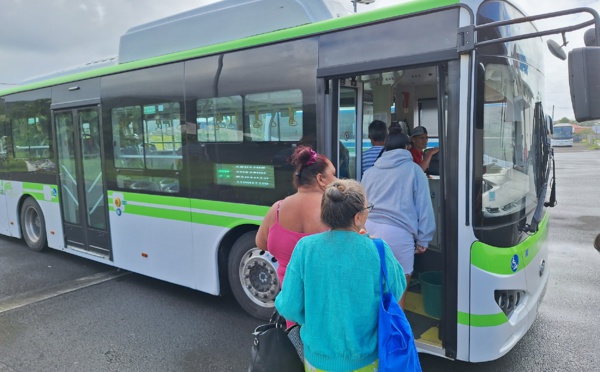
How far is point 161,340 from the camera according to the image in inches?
182

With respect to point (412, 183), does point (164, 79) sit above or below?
above

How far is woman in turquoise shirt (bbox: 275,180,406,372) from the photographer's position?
7.01 ft

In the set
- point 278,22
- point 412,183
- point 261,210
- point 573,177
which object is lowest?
point 573,177

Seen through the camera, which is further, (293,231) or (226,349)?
(226,349)

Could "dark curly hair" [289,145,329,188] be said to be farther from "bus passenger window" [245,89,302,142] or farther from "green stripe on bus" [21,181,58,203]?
"green stripe on bus" [21,181,58,203]

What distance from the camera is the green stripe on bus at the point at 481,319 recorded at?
3355 mm

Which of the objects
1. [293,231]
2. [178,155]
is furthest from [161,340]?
[293,231]

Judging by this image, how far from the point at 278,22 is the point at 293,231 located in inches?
100

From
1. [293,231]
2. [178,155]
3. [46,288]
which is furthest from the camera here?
[46,288]

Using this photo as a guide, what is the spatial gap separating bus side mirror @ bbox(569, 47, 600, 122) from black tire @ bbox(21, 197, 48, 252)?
782cm

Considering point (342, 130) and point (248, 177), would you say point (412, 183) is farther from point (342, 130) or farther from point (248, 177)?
point (248, 177)

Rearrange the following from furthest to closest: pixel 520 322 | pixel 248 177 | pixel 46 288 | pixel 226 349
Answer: pixel 46 288
pixel 248 177
pixel 226 349
pixel 520 322

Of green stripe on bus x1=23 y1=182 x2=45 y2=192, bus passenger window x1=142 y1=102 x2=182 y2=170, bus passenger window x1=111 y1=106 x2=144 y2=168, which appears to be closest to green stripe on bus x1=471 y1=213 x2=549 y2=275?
bus passenger window x1=142 y1=102 x2=182 y2=170

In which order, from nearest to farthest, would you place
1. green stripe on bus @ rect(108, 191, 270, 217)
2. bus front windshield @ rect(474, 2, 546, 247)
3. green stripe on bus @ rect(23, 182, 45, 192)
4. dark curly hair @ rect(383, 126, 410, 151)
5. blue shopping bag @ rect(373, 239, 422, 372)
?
blue shopping bag @ rect(373, 239, 422, 372)
bus front windshield @ rect(474, 2, 546, 247)
dark curly hair @ rect(383, 126, 410, 151)
green stripe on bus @ rect(108, 191, 270, 217)
green stripe on bus @ rect(23, 182, 45, 192)
